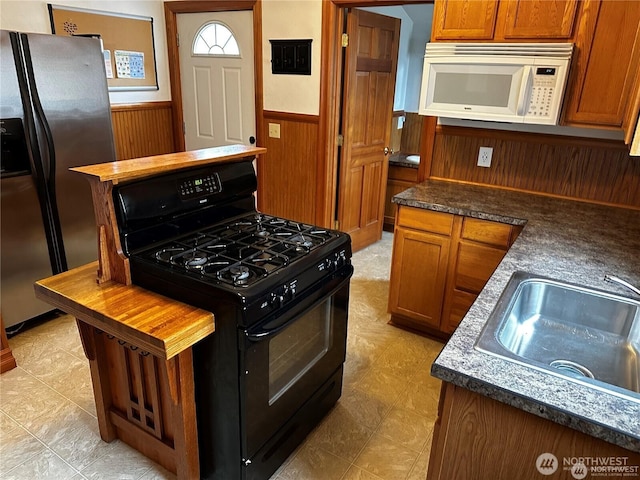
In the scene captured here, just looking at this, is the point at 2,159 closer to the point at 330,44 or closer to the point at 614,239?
the point at 330,44

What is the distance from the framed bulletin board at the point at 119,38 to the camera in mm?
3475

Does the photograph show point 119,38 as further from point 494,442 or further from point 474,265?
point 494,442

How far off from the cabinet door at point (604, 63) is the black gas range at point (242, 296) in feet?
4.79

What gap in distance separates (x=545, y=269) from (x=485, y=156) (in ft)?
4.55

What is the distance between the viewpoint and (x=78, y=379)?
242 centimetres

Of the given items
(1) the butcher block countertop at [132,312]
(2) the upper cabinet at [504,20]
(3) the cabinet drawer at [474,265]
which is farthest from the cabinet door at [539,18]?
(1) the butcher block countertop at [132,312]

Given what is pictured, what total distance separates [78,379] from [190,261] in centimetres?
135

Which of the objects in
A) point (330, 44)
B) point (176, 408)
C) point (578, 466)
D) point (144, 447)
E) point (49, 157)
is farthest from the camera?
point (330, 44)

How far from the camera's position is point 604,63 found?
2193mm

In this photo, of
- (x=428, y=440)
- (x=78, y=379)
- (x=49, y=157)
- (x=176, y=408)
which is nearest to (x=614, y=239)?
(x=428, y=440)

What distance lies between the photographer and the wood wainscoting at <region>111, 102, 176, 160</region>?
3992 millimetres

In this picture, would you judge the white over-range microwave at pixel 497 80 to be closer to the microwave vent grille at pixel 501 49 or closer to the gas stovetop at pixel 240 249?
the microwave vent grille at pixel 501 49

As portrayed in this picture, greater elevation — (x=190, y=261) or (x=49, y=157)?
(x=49, y=157)

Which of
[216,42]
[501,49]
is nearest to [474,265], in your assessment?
[501,49]
